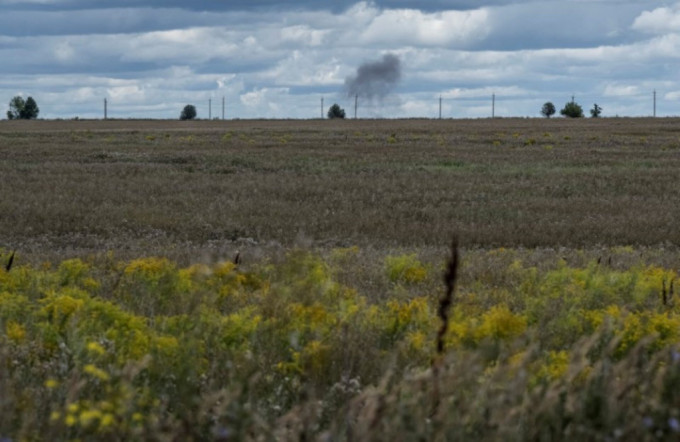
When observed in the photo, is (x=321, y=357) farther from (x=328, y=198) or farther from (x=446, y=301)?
(x=328, y=198)

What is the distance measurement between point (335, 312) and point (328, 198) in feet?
49.9

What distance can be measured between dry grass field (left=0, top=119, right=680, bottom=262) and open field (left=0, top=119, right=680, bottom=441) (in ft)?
0.35

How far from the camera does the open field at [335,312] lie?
4637mm

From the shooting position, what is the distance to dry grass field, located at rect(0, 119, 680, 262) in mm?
18006

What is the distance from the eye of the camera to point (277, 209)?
21172 millimetres

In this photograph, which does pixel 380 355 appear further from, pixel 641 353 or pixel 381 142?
pixel 381 142

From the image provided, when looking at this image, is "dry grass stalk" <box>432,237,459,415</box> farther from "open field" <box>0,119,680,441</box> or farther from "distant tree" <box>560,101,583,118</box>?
"distant tree" <box>560,101,583,118</box>

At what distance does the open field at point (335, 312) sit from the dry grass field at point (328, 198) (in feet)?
0.35

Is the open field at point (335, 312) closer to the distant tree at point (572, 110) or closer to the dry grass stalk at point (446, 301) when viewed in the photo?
the dry grass stalk at point (446, 301)

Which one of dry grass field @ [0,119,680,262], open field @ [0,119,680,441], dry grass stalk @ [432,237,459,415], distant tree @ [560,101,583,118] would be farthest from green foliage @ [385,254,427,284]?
distant tree @ [560,101,583,118]

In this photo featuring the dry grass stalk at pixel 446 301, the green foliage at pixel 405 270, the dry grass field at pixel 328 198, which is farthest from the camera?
the dry grass field at pixel 328 198

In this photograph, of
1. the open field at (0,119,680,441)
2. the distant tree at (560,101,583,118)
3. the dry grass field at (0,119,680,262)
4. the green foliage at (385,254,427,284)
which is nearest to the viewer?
the open field at (0,119,680,441)

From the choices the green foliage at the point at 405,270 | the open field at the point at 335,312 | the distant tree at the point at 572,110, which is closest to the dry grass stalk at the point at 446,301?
the open field at the point at 335,312

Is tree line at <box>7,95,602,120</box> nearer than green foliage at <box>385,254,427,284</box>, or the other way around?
green foliage at <box>385,254,427,284</box>
